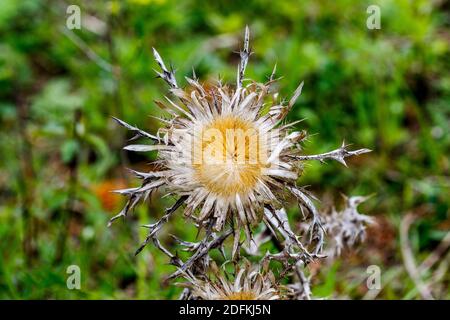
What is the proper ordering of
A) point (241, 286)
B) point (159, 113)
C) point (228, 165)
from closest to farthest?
point (228, 165) → point (241, 286) → point (159, 113)

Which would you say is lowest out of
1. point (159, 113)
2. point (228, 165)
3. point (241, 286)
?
point (241, 286)

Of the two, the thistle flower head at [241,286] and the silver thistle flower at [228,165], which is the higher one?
the silver thistle flower at [228,165]

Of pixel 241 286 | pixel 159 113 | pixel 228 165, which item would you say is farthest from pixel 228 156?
pixel 159 113

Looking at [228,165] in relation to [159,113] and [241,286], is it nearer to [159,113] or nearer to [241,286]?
[241,286]

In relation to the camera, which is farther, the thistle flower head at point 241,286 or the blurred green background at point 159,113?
the blurred green background at point 159,113

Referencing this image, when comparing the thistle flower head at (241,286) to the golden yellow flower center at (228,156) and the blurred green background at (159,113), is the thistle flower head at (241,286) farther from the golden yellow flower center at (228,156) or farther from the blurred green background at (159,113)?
the blurred green background at (159,113)

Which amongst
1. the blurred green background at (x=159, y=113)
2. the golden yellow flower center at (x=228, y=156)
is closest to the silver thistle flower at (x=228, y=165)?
the golden yellow flower center at (x=228, y=156)

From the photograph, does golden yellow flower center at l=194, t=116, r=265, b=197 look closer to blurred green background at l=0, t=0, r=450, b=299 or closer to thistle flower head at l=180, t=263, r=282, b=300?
thistle flower head at l=180, t=263, r=282, b=300
